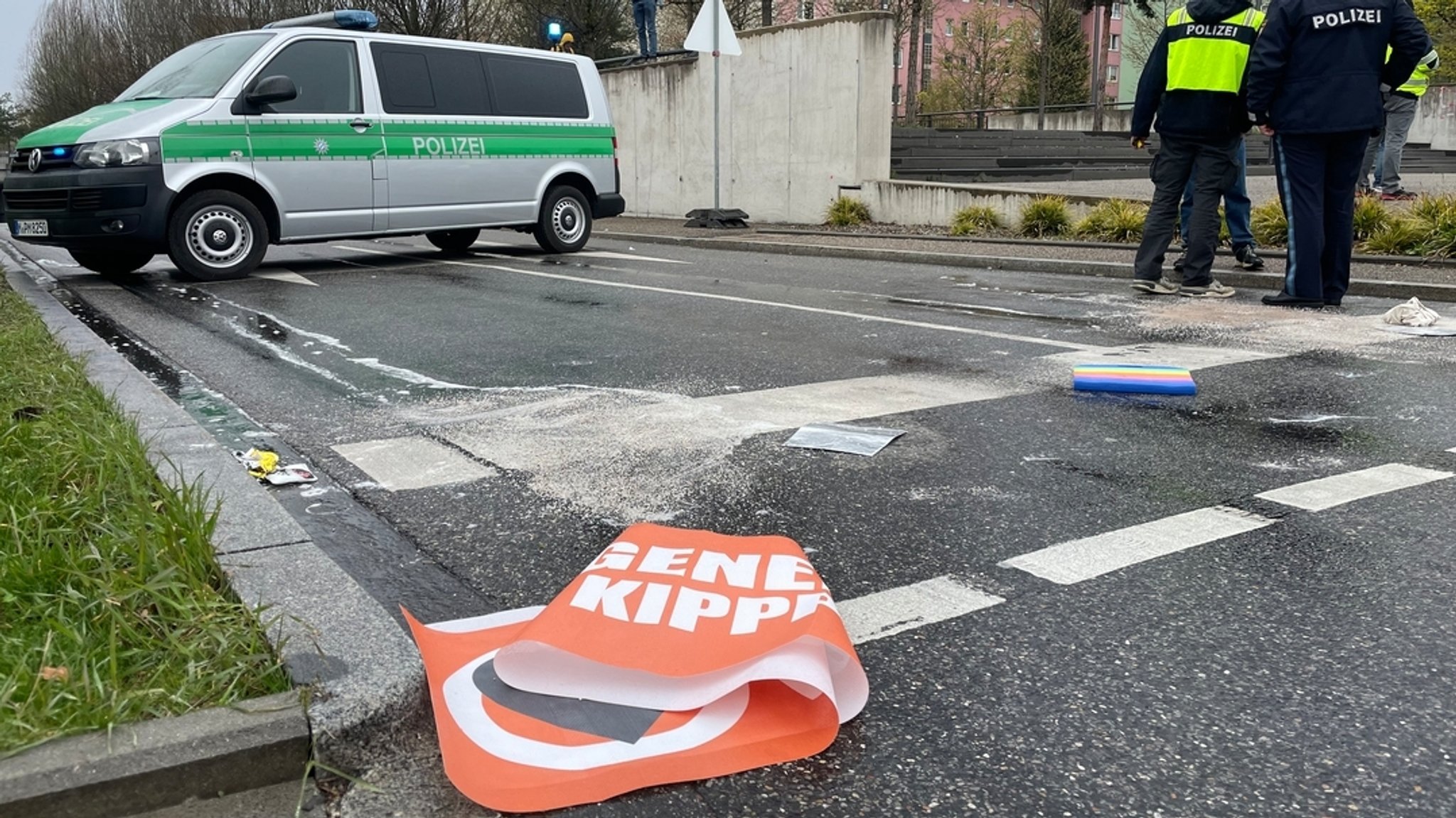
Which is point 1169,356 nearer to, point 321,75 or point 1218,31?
point 1218,31

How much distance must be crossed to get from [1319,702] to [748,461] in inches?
82.0

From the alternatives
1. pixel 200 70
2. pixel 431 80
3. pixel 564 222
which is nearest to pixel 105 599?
pixel 200 70

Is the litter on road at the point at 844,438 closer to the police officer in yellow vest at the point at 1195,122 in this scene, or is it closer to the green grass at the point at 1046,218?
the police officer in yellow vest at the point at 1195,122

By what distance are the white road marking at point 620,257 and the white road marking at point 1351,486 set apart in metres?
8.76

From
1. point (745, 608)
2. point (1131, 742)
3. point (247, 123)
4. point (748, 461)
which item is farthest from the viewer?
point (247, 123)

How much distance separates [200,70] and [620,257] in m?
4.43

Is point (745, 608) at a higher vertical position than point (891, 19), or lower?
lower

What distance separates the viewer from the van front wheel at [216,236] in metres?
9.52

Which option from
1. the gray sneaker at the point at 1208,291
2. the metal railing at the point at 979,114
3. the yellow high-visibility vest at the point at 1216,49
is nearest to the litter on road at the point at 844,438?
the gray sneaker at the point at 1208,291

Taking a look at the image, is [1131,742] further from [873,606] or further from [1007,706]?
[873,606]

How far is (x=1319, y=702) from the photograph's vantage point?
2.22m

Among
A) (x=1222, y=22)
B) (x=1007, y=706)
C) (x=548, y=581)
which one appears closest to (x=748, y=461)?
(x=548, y=581)

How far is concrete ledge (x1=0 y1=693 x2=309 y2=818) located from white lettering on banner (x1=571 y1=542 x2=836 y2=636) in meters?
0.66

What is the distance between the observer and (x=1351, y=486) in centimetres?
357
